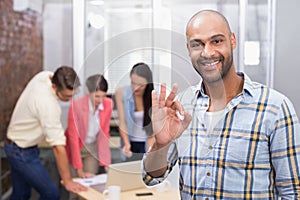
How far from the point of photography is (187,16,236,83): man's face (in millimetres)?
1029

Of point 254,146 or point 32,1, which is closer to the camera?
point 254,146

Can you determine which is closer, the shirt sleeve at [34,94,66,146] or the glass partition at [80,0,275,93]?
the shirt sleeve at [34,94,66,146]

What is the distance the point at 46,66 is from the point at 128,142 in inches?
60.4

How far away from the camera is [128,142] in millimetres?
1385

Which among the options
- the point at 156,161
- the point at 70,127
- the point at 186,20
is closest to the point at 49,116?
the point at 70,127

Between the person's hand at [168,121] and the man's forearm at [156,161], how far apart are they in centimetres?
2

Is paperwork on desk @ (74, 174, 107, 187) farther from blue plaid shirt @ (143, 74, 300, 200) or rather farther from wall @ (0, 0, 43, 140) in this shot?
blue plaid shirt @ (143, 74, 300, 200)

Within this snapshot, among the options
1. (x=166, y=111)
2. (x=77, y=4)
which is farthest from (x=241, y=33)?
(x=166, y=111)

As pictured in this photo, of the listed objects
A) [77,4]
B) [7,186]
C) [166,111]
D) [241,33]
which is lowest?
[7,186]

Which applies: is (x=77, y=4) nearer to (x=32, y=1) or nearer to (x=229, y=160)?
(x=32, y=1)

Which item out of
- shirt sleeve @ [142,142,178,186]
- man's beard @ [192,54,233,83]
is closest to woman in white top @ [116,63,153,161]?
shirt sleeve @ [142,142,178,186]

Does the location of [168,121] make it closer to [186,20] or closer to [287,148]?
[287,148]

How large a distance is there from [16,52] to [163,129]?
1865mm

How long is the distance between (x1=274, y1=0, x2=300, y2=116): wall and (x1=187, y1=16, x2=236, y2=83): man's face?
1.52 metres
